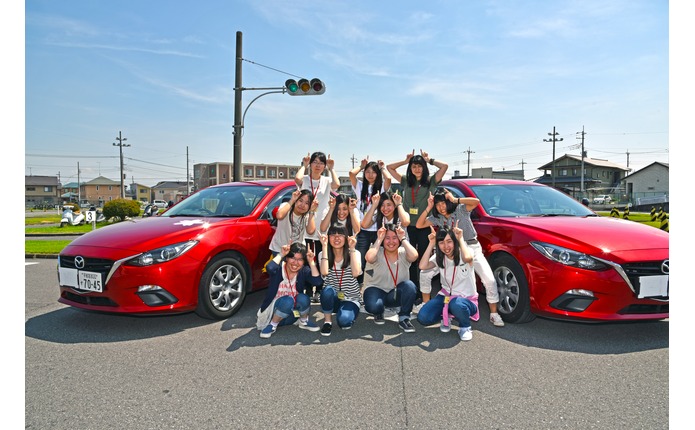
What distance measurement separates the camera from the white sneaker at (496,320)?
4156mm

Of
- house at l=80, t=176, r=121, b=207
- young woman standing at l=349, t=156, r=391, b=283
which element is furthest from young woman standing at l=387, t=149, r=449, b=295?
house at l=80, t=176, r=121, b=207

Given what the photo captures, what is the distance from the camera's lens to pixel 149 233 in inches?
167

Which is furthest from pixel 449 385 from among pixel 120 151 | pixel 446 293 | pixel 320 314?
pixel 120 151

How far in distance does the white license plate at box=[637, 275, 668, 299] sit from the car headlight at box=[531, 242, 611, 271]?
1.07ft

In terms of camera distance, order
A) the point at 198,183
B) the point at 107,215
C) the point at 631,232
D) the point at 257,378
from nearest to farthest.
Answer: the point at 257,378 → the point at 631,232 → the point at 107,215 → the point at 198,183

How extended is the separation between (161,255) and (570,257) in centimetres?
382

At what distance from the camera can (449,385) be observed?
115 inches

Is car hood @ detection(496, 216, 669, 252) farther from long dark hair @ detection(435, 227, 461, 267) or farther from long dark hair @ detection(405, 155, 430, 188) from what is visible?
long dark hair @ detection(405, 155, 430, 188)

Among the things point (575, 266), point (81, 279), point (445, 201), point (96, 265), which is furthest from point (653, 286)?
point (81, 279)

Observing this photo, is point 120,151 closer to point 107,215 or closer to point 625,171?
point 107,215

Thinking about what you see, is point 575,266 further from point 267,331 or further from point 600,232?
point 267,331

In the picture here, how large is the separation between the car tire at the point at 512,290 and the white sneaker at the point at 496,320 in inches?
4.4

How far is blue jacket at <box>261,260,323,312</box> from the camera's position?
14.2ft

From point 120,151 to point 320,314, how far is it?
58.4 metres
